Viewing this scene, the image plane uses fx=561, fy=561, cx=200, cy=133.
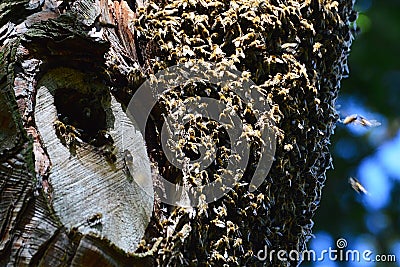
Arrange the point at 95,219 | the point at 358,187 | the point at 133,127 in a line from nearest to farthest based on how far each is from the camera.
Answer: the point at 95,219, the point at 133,127, the point at 358,187

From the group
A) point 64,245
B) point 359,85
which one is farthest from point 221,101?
point 359,85

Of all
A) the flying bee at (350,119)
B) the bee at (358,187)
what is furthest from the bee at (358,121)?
the bee at (358,187)

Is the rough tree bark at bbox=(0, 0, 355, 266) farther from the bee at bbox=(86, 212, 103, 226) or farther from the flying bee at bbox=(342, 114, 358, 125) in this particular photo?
the flying bee at bbox=(342, 114, 358, 125)

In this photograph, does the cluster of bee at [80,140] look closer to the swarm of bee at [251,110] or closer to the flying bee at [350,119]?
the swarm of bee at [251,110]

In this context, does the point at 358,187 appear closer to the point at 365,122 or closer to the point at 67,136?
the point at 365,122

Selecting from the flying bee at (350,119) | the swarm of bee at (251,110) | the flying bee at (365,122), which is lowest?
the flying bee at (365,122)

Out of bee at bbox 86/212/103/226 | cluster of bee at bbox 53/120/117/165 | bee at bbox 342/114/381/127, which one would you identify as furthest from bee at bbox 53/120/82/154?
bee at bbox 342/114/381/127

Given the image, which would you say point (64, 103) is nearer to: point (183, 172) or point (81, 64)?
point (81, 64)

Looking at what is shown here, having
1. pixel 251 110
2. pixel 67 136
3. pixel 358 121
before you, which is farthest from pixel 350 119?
pixel 67 136
